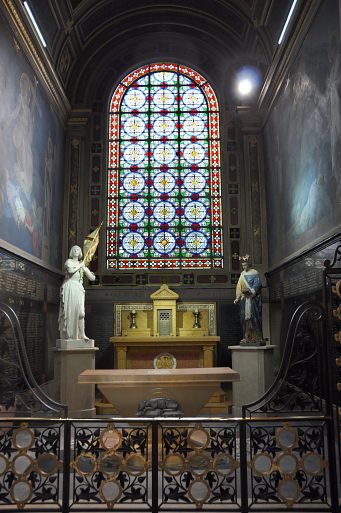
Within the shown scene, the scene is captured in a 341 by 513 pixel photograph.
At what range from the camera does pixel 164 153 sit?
1444 centimetres

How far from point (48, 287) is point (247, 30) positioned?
344 inches

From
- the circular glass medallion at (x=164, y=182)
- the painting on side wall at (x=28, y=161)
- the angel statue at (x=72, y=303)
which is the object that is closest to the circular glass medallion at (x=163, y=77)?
the circular glass medallion at (x=164, y=182)

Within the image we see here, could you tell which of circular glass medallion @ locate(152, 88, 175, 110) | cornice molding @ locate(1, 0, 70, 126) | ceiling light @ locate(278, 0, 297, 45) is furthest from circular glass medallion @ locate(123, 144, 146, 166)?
ceiling light @ locate(278, 0, 297, 45)

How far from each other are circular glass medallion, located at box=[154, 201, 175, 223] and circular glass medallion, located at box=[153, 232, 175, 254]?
0.40 metres

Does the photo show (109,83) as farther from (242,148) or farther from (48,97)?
(242,148)

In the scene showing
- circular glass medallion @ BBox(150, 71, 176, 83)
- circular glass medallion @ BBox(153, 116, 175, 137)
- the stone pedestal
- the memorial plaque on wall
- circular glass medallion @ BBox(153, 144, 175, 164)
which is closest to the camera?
the memorial plaque on wall

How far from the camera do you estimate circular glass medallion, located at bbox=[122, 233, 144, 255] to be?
45.7 feet

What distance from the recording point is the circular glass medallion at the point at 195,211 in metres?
14.1

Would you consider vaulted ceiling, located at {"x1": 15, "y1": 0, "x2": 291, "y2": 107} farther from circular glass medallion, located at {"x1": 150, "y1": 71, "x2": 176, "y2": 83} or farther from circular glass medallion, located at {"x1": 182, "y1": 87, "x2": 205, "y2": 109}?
circular glass medallion, located at {"x1": 182, "y1": 87, "x2": 205, "y2": 109}

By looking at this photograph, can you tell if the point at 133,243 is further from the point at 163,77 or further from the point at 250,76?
the point at 250,76


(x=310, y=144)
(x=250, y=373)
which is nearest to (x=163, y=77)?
(x=310, y=144)

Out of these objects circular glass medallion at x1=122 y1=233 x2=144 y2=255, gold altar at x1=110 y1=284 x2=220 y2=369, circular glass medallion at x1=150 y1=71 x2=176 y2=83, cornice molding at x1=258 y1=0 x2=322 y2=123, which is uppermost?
circular glass medallion at x1=150 y1=71 x2=176 y2=83

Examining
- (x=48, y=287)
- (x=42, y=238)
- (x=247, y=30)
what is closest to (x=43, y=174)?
(x=42, y=238)

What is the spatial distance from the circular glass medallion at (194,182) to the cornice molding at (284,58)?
2377 mm
